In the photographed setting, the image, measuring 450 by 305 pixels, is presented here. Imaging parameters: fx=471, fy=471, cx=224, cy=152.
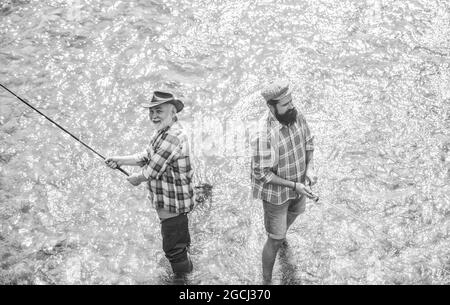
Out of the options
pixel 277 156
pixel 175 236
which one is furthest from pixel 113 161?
pixel 277 156

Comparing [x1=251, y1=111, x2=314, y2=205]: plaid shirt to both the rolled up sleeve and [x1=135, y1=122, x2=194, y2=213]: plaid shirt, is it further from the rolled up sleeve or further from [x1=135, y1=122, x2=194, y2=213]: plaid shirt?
[x1=135, y1=122, x2=194, y2=213]: plaid shirt

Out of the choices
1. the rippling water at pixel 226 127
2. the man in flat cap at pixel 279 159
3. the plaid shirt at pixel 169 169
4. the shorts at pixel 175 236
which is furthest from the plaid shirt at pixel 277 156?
the rippling water at pixel 226 127

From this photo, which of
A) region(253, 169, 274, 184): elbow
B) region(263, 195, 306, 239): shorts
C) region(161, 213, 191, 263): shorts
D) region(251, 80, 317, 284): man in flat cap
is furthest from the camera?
region(161, 213, 191, 263): shorts

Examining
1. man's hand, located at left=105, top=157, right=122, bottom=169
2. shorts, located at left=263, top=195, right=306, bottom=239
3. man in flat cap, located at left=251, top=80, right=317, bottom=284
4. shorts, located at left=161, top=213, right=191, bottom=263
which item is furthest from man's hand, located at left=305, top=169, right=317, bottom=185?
man's hand, located at left=105, top=157, right=122, bottom=169

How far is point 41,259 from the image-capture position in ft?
17.4

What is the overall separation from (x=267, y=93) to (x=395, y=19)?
5.19 metres

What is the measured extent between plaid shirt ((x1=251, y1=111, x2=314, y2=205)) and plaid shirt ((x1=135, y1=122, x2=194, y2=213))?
24.1 inches

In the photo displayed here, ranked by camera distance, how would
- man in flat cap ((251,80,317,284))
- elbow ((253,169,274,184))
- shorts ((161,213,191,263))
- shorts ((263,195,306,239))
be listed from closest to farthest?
man in flat cap ((251,80,317,284))
elbow ((253,169,274,184))
shorts ((263,195,306,239))
shorts ((161,213,191,263))

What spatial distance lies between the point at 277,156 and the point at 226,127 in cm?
271

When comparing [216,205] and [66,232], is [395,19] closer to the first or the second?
[216,205]

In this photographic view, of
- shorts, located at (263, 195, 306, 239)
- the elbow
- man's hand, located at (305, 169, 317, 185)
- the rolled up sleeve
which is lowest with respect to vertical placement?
shorts, located at (263, 195, 306, 239)

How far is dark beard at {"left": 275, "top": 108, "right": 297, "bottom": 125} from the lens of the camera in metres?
4.00

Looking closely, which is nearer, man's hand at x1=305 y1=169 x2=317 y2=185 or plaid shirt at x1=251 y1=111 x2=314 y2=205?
plaid shirt at x1=251 y1=111 x2=314 y2=205
